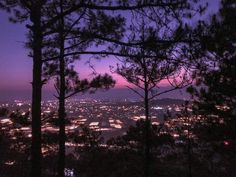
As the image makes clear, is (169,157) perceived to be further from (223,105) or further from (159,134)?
(223,105)

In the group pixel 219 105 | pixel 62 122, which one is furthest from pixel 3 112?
pixel 219 105

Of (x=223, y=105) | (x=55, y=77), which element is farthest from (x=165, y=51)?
(x=223, y=105)

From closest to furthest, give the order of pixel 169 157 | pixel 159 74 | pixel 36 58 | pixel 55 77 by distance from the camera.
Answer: pixel 36 58
pixel 159 74
pixel 55 77
pixel 169 157

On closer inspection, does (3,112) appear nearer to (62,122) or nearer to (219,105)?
(62,122)

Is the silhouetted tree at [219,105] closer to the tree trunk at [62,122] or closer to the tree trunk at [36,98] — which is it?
the tree trunk at [62,122]

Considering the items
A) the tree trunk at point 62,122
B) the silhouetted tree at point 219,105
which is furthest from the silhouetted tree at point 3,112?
the silhouetted tree at point 219,105

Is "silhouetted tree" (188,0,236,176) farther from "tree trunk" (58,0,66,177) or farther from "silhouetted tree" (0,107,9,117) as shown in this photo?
"silhouetted tree" (0,107,9,117)

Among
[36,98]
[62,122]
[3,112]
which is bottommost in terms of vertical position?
[62,122]

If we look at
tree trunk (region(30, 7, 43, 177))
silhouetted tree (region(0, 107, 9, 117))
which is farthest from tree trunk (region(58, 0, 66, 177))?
tree trunk (region(30, 7, 43, 177))

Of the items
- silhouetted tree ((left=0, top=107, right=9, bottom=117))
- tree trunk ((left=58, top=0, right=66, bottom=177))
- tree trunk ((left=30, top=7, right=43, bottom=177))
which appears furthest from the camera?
silhouetted tree ((left=0, top=107, right=9, bottom=117))
